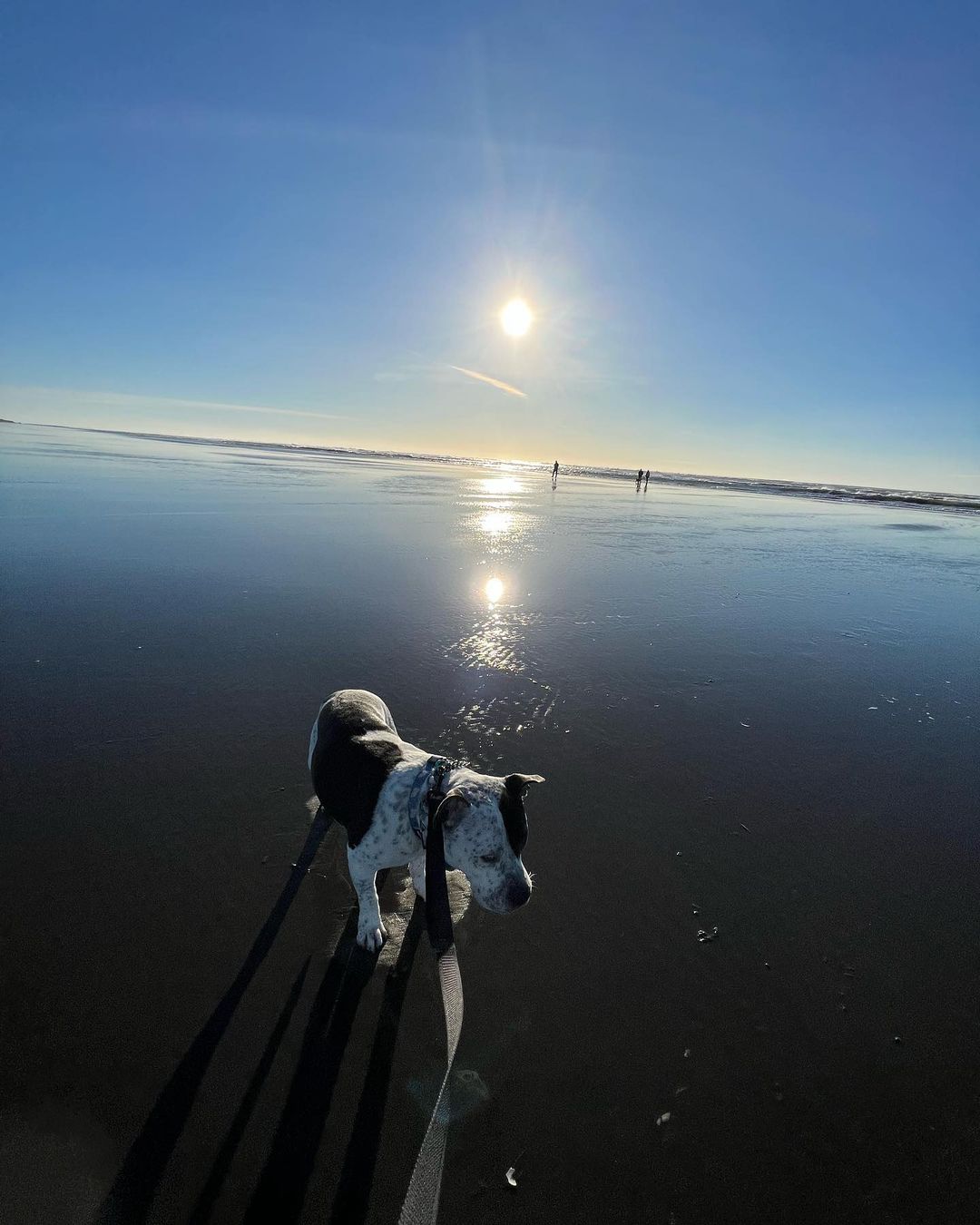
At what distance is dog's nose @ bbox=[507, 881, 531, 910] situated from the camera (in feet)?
9.38

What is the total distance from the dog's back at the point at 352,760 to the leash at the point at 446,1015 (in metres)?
0.58

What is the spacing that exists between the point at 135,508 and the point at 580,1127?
20133 mm

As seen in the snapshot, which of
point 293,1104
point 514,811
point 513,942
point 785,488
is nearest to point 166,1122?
point 293,1104

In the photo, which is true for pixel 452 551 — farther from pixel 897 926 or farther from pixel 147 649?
pixel 897 926

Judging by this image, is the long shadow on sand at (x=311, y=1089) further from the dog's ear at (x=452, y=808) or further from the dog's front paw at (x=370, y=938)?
the dog's ear at (x=452, y=808)

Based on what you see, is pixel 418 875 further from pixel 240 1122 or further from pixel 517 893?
pixel 240 1122

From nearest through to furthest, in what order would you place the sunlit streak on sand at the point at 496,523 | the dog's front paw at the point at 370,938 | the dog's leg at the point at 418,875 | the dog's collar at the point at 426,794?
the dog's collar at the point at 426,794, the dog's front paw at the point at 370,938, the dog's leg at the point at 418,875, the sunlit streak on sand at the point at 496,523

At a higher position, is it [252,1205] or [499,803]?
[499,803]

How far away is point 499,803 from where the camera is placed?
2.93 metres

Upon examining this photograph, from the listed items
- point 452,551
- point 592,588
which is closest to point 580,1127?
point 592,588

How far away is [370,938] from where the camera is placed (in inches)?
131

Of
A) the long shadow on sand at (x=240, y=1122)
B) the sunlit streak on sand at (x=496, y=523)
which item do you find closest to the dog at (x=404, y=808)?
the long shadow on sand at (x=240, y=1122)

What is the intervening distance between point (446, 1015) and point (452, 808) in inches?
37.7

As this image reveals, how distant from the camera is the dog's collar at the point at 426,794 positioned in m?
3.06
